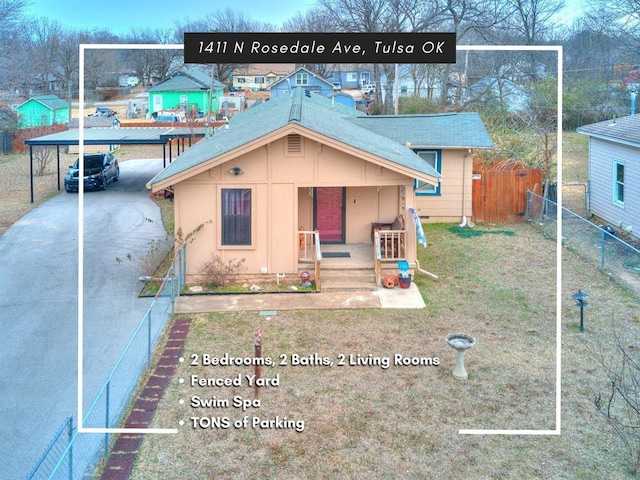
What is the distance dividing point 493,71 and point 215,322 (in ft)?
120

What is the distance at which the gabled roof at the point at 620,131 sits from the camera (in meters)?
17.3

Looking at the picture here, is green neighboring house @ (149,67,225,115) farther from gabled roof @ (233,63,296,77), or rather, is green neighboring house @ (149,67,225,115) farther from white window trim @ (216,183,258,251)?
white window trim @ (216,183,258,251)

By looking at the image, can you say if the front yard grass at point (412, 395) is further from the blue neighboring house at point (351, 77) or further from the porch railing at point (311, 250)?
the blue neighboring house at point (351, 77)

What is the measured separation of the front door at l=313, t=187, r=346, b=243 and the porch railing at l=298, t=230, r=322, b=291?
0.90 metres

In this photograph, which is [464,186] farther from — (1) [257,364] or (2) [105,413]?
(2) [105,413]

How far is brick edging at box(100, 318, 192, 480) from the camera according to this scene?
7.34 m

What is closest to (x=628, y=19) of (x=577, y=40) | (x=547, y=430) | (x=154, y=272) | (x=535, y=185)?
(x=577, y=40)

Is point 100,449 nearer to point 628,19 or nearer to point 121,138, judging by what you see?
point 121,138

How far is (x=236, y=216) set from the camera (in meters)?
14.3

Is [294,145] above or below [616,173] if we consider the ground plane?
above

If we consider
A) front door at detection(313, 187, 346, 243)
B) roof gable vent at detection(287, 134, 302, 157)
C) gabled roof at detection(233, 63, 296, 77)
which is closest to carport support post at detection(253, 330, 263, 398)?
roof gable vent at detection(287, 134, 302, 157)

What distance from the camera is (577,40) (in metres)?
50.2

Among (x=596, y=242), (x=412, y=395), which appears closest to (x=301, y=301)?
(x=412, y=395)

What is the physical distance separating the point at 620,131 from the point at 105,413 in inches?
643
